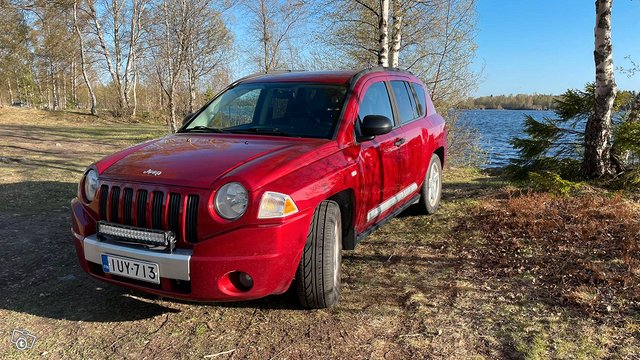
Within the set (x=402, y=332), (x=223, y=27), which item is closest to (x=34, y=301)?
(x=402, y=332)

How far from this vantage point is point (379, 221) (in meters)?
4.28

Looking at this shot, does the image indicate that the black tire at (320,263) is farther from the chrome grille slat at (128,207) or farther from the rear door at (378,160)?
the chrome grille slat at (128,207)

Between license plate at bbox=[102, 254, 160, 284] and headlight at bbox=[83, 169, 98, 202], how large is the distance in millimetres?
506

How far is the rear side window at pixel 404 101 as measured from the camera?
4938mm

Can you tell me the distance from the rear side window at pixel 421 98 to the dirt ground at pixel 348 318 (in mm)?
1715

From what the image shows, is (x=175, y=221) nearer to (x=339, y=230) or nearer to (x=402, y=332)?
(x=339, y=230)

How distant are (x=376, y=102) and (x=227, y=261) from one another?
2.35 m

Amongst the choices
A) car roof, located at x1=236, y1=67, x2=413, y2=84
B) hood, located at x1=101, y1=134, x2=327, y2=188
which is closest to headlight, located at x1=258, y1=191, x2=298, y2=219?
hood, located at x1=101, y1=134, x2=327, y2=188

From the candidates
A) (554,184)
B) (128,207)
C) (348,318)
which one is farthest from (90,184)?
(554,184)

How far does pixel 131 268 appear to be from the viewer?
285cm

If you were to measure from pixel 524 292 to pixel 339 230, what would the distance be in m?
1.54

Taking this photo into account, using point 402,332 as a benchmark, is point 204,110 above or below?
above

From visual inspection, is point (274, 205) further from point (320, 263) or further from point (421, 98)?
point (421, 98)

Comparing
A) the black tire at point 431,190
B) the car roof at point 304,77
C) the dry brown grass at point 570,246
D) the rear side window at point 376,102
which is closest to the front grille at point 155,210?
the rear side window at point 376,102
